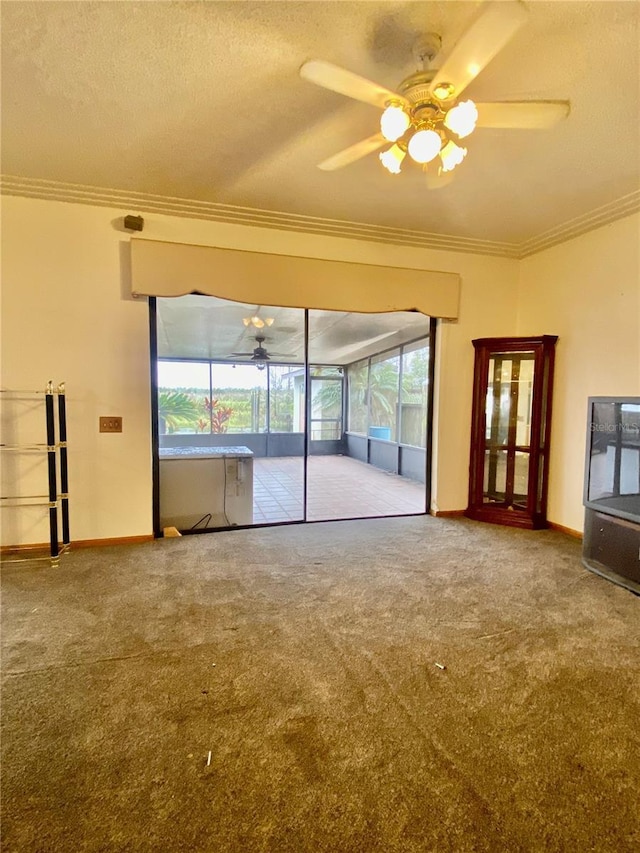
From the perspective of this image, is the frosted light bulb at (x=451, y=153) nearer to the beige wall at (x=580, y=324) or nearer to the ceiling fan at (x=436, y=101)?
the ceiling fan at (x=436, y=101)

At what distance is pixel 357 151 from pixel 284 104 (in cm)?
46

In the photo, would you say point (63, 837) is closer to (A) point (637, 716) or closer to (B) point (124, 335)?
(A) point (637, 716)

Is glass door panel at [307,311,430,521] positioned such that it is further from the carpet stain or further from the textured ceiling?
the carpet stain

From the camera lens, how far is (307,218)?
11.5 feet

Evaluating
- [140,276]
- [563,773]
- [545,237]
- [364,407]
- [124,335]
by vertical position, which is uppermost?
[545,237]

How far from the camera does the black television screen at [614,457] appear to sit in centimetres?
271

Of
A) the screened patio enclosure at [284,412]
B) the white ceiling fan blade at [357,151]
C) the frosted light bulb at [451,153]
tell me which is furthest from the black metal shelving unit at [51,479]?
the frosted light bulb at [451,153]

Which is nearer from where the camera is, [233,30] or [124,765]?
[124,765]

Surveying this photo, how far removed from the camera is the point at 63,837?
1.12 m

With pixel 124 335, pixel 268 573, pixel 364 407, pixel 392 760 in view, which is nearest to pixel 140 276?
pixel 124 335

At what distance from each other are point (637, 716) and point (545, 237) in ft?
12.1

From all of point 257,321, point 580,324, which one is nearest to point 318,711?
point 580,324

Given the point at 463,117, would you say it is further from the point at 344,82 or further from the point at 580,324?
the point at 580,324

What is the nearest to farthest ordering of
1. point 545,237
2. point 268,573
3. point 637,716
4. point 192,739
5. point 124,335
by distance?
point 192,739
point 637,716
point 268,573
point 124,335
point 545,237
